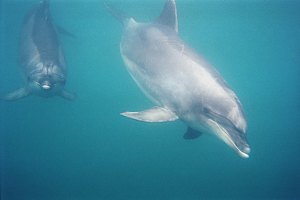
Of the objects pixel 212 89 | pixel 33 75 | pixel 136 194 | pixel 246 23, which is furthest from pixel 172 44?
pixel 246 23

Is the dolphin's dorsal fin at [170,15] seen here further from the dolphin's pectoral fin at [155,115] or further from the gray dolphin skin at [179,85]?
the dolphin's pectoral fin at [155,115]

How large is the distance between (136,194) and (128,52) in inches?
254

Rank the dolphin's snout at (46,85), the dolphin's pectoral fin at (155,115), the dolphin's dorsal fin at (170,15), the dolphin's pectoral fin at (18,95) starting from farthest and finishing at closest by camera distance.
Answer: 1. the dolphin's pectoral fin at (18,95)
2. the dolphin's dorsal fin at (170,15)
3. the dolphin's snout at (46,85)
4. the dolphin's pectoral fin at (155,115)

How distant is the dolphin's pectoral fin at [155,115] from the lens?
7765 mm

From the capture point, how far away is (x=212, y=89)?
7078 millimetres

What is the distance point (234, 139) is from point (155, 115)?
2.32 m

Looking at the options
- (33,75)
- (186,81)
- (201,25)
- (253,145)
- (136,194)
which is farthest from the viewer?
(201,25)

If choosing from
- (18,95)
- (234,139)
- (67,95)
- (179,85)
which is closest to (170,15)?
(179,85)

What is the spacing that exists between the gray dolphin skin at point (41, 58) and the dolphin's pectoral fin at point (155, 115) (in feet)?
9.59

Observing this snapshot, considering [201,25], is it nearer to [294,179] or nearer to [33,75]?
[294,179]

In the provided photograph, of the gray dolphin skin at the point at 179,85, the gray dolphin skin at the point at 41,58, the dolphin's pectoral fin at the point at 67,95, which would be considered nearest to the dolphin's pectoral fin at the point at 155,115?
the gray dolphin skin at the point at 179,85

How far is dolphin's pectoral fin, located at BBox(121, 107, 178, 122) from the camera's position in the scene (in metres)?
7.76

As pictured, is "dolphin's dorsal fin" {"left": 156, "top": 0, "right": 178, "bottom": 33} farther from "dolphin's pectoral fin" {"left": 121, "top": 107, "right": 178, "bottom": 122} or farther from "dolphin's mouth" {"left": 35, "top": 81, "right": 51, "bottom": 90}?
Answer: "dolphin's mouth" {"left": 35, "top": 81, "right": 51, "bottom": 90}

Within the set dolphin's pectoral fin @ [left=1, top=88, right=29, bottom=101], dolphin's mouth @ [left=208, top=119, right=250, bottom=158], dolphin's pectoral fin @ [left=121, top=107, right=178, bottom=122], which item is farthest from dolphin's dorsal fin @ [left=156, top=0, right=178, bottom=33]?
dolphin's pectoral fin @ [left=1, top=88, right=29, bottom=101]
